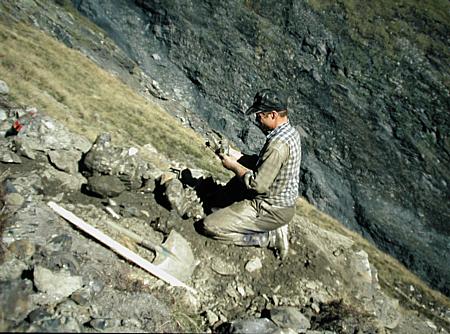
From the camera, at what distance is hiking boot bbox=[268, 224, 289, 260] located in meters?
7.25

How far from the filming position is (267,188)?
635cm

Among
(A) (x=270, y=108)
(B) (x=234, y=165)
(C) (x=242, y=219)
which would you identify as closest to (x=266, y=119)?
(A) (x=270, y=108)

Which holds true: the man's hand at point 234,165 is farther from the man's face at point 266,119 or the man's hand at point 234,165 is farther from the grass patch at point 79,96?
the grass patch at point 79,96

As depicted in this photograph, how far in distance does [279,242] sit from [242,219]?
0.94 m

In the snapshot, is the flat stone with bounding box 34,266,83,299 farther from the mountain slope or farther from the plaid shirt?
the plaid shirt

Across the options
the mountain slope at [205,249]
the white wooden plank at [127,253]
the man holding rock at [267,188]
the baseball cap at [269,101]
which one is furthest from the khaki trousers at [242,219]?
the baseball cap at [269,101]

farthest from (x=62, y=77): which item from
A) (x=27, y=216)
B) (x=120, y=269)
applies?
(x=120, y=269)

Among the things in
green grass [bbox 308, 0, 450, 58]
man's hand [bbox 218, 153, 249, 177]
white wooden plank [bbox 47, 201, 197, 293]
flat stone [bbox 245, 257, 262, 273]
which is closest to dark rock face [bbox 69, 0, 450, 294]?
green grass [bbox 308, 0, 450, 58]

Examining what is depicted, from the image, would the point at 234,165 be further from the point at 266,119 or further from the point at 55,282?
the point at 55,282

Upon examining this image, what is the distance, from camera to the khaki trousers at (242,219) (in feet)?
22.3

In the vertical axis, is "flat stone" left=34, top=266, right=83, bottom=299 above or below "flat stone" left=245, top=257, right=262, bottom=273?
below

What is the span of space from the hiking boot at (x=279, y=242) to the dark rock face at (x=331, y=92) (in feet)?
47.8

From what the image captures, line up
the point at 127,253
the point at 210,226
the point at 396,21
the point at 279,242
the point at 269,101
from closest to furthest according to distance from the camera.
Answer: the point at 127,253, the point at 269,101, the point at 210,226, the point at 279,242, the point at 396,21

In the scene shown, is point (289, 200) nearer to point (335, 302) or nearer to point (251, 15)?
point (335, 302)
